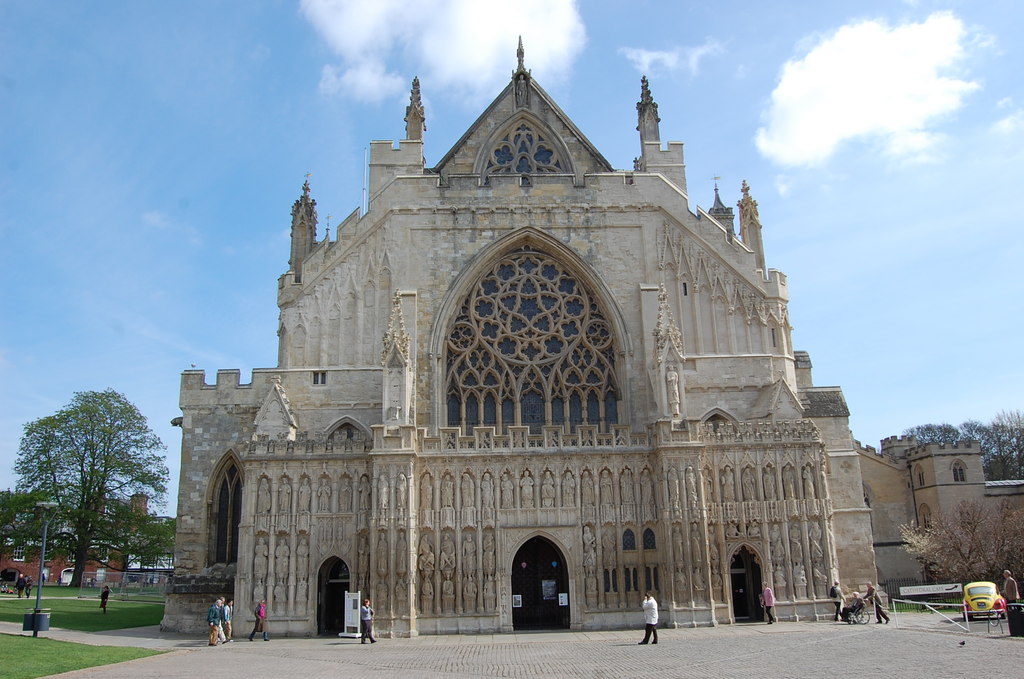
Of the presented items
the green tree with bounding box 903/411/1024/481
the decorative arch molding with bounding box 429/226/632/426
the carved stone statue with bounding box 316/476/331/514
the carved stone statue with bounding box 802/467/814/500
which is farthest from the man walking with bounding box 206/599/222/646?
the green tree with bounding box 903/411/1024/481

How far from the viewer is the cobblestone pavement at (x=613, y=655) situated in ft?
46.7

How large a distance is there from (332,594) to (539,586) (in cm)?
612

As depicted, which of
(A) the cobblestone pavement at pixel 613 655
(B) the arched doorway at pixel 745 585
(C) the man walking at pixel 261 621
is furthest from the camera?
(B) the arched doorway at pixel 745 585

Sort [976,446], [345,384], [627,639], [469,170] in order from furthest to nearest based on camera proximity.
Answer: [976,446] < [469,170] < [345,384] < [627,639]

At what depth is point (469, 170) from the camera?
32.4m

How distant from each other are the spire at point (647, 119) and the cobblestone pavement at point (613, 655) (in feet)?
58.4

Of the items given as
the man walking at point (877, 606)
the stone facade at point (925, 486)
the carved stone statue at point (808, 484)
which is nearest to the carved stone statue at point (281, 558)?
the carved stone statue at point (808, 484)

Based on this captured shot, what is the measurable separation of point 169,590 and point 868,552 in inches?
845

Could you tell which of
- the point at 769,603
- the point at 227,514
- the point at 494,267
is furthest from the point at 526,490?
the point at 227,514

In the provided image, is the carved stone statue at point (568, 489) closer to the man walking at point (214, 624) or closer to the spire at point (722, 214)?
the man walking at point (214, 624)

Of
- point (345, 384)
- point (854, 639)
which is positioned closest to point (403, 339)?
point (345, 384)

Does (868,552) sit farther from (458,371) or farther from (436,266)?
(436,266)

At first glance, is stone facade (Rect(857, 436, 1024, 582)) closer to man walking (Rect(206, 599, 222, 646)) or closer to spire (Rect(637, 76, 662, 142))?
spire (Rect(637, 76, 662, 142))

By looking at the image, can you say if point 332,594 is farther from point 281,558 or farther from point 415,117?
point 415,117
